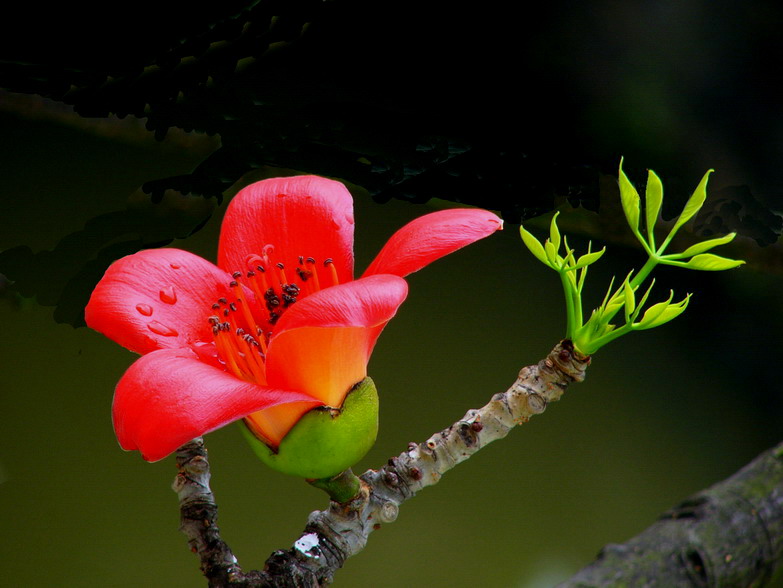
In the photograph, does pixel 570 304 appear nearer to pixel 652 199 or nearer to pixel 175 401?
pixel 652 199

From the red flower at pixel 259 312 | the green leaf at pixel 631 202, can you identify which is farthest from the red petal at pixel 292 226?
the green leaf at pixel 631 202

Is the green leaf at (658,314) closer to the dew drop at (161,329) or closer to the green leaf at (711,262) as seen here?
the green leaf at (711,262)

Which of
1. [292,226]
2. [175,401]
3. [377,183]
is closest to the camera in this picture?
[175,401]

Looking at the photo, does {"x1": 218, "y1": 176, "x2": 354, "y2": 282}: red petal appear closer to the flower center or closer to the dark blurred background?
the flower center

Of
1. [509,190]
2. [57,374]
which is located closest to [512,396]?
[509,190]

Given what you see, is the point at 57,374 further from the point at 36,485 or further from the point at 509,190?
the point at 509,190

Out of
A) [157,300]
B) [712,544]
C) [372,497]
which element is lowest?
[712,544]

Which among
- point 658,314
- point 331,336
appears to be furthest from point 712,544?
point 331,336

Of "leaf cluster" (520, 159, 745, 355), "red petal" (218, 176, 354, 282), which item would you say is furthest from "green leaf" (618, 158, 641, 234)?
"red petal" (218, 176, 354, 282)
